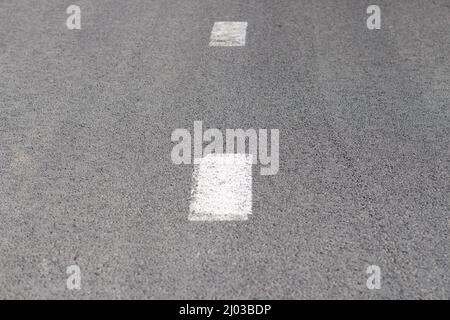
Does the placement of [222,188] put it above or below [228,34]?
below

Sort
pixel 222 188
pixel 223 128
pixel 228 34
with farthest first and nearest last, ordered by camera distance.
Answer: pixel 228 34 < pixel 223 128 < pixel 222 188

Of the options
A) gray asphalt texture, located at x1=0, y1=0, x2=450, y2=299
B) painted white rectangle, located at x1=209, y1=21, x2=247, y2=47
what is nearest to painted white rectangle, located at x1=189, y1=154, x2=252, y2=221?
gray asphalt texture, located at x1=0, y1=0, x2=450, y2=299

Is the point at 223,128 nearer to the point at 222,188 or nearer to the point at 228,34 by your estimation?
the point at 222,188

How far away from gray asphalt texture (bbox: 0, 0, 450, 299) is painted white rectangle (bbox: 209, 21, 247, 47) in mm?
176

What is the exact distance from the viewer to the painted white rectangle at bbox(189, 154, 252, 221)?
5102 millimetres

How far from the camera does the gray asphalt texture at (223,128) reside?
4520 mm

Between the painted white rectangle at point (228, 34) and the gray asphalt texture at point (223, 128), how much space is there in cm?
18

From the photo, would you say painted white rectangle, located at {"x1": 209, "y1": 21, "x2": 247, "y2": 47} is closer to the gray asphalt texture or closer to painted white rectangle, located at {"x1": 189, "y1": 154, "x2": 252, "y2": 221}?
the gray asphalt texture

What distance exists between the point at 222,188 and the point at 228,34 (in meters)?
3.66

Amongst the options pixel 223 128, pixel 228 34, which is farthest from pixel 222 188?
pixel 228 34

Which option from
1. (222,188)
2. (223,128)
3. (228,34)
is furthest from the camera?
(228,34)

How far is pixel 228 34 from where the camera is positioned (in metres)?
8.62

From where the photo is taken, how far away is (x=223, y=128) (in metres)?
6.35

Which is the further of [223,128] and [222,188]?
[223,128]
